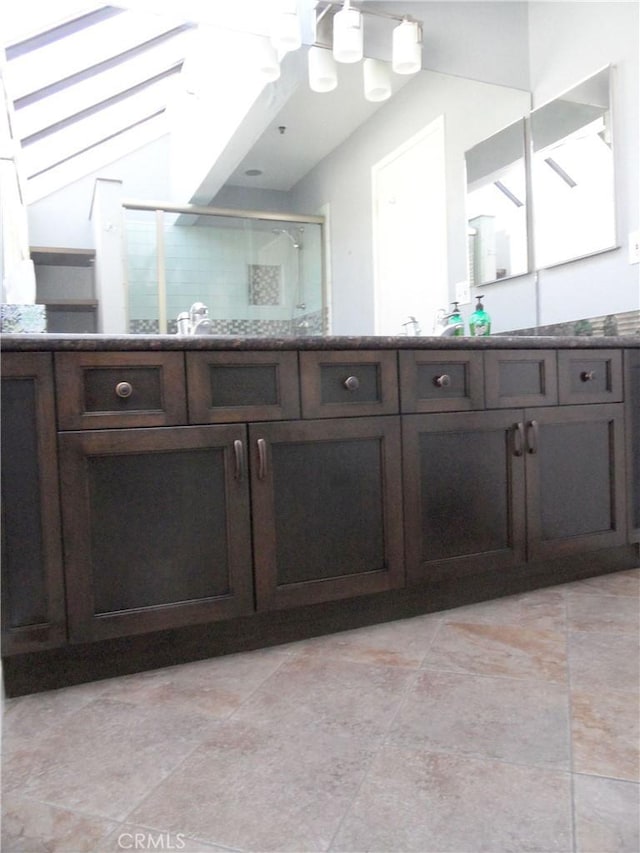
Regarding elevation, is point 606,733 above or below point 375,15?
below

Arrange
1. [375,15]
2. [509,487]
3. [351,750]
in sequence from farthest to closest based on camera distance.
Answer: [375,15]
[509,487]
[351,750]

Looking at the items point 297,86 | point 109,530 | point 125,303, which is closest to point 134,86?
point 297,86

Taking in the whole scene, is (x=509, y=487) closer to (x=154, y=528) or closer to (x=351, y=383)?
(x=351, y=383)

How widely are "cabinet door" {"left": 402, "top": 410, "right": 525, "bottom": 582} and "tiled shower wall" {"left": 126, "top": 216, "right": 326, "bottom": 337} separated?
0.75 metres

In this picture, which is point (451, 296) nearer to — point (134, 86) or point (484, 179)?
point (484, 179)

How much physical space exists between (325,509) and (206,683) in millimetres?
504

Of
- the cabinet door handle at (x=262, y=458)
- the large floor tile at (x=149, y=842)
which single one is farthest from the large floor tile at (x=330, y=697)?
the cabinet door handle at (x=262, y=458)

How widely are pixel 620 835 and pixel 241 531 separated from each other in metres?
0.94

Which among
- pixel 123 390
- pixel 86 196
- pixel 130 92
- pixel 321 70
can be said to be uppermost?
pixel 321 70

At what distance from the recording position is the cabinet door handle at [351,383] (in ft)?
5.18

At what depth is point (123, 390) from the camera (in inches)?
53.2

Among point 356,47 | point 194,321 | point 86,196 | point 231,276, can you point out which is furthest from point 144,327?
point 356,47

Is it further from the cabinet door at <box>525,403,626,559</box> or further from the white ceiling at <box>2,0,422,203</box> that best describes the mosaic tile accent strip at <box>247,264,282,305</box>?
the cabinet door at <box>525,403,626,559</box>

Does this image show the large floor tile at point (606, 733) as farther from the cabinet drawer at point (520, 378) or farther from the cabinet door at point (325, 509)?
the cabinet drawer at point (520, 378)
